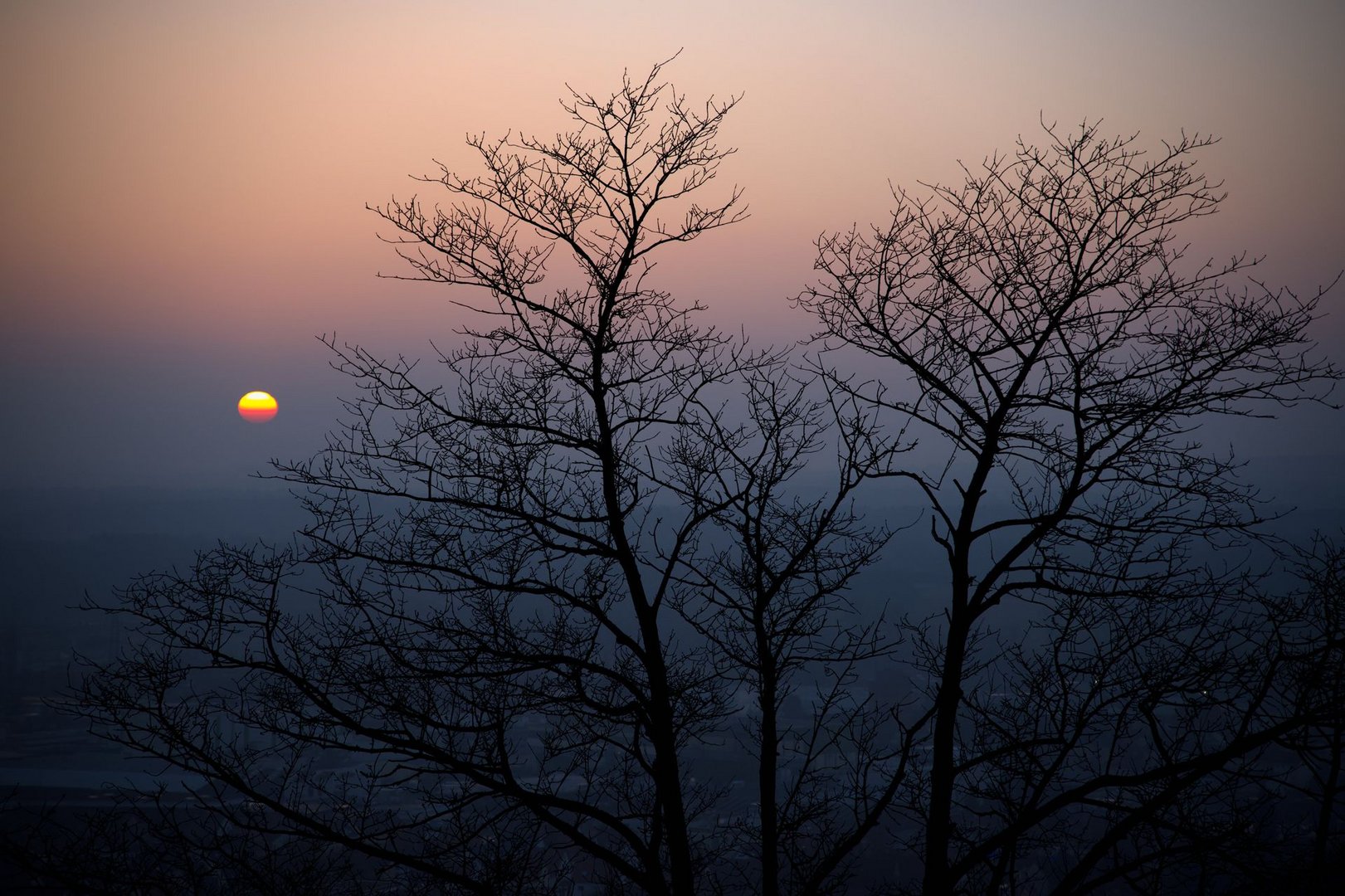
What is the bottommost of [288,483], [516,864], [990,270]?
[516,864]

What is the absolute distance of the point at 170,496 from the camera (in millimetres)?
25453

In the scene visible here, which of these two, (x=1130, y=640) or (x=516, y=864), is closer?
A: (x=1130, y=640)

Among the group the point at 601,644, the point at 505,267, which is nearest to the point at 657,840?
the point at 601,644

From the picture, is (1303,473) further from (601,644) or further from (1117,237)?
(601,644)

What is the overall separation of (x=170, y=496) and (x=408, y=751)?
22.8 metres

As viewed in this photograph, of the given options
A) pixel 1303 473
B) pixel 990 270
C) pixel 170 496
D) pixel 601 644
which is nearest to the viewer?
pixel 990 270

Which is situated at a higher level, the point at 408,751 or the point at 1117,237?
the point at 1117,237

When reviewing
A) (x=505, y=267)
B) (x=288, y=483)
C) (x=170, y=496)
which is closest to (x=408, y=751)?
(x=288, y=483)

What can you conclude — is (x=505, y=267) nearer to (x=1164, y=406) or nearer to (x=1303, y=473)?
(x=1164, y=406)

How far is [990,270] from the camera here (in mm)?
7145

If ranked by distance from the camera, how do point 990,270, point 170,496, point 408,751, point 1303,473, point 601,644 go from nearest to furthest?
point 408,751 < point 990,270 < point 601,644 < point 1303,473 < point 170,496

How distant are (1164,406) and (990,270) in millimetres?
1730

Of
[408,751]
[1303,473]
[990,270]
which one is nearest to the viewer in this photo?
[408,751]

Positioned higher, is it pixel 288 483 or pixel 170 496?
pixel 170 496
